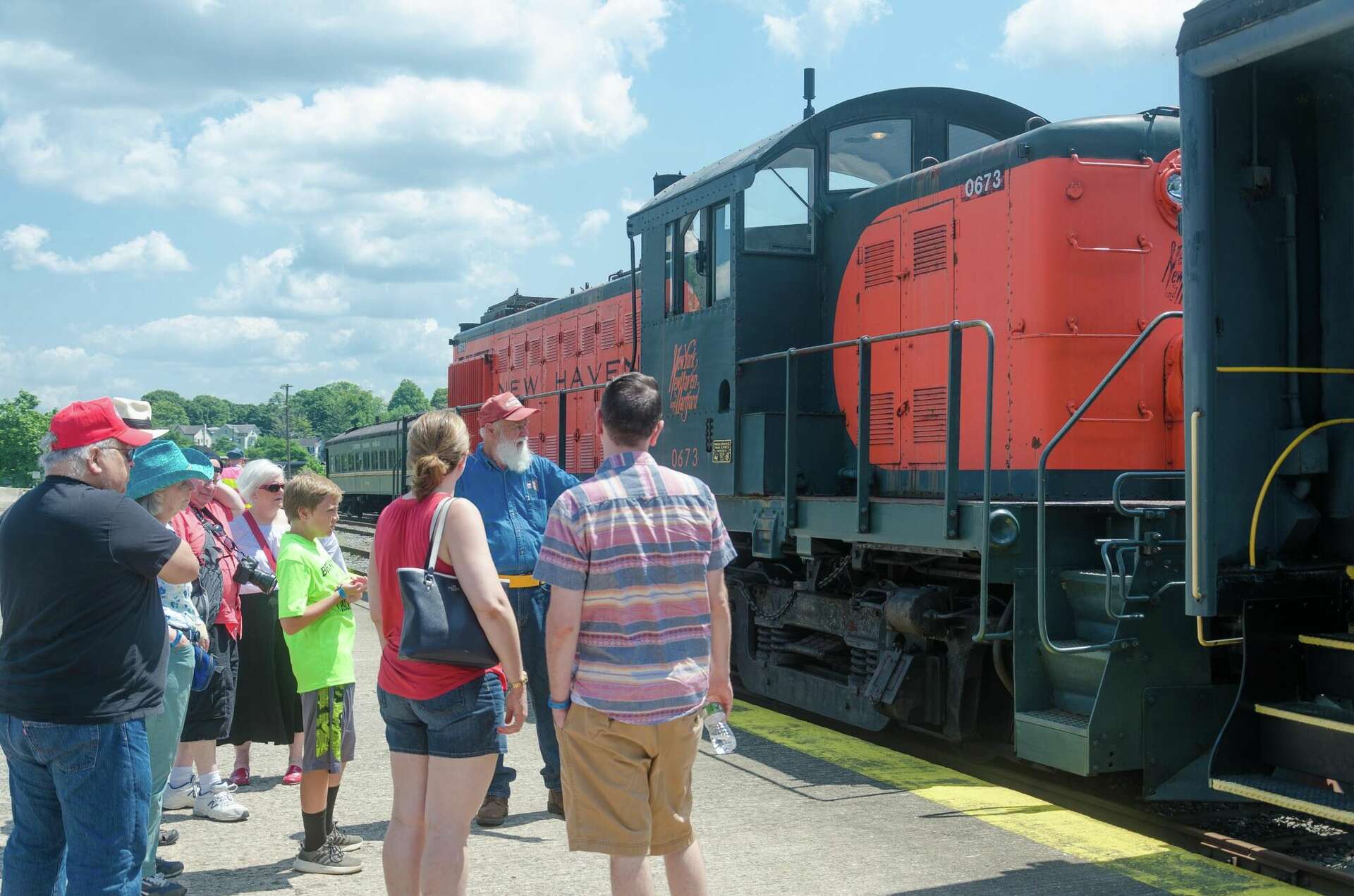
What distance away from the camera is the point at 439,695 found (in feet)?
11.7

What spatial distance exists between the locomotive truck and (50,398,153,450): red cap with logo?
3.85m

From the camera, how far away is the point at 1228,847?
4984mm

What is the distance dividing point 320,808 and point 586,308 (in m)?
8.40

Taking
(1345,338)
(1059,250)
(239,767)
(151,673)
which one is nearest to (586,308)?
(1059,250)

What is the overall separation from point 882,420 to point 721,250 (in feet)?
5.46

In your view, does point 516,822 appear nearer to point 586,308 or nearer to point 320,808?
point 320,808

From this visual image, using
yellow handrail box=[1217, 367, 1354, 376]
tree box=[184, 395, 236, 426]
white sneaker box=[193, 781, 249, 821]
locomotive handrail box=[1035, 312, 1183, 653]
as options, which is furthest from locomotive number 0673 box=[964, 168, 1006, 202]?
tree box=[184, 395, 236, 426]

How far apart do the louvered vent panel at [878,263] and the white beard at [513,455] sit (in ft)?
11.0

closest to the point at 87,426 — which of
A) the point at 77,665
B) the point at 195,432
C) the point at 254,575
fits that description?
the point at 77,665

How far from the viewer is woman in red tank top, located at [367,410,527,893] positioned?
352cm

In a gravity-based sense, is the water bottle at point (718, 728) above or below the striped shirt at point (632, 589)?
below

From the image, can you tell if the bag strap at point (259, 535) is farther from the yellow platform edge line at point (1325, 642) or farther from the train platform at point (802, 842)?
the yellow platform edge line at point (1325, 642)

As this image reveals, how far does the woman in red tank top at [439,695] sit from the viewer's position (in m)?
3.52

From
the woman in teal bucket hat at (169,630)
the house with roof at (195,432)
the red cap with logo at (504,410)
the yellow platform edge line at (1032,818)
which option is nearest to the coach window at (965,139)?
the yellow platform edge line at (1032,818)
